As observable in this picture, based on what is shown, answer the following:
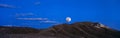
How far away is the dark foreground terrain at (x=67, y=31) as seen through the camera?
51.1ft

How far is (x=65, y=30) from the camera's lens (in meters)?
17.0

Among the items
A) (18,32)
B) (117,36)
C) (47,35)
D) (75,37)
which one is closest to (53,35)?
(47,35)

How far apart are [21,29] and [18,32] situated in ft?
1.09

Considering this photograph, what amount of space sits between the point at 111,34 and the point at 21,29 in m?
6.43

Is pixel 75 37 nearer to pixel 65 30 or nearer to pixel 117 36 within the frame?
pixel 65 30

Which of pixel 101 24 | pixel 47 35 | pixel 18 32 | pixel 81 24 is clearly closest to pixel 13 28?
pixel 18 32

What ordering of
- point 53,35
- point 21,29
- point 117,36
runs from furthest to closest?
point 21,29 < point 53,35 < point 117,36

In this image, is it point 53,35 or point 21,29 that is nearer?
point 53,35

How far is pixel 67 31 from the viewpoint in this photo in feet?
55.0

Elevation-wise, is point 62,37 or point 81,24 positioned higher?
point 81,24

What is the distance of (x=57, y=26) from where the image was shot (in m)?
17.0

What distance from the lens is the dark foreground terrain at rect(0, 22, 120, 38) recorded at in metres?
15.6

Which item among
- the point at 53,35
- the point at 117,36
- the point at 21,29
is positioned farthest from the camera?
the point at 21,29

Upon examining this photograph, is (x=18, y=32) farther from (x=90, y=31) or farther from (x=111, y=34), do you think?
(x=111, y=34)
